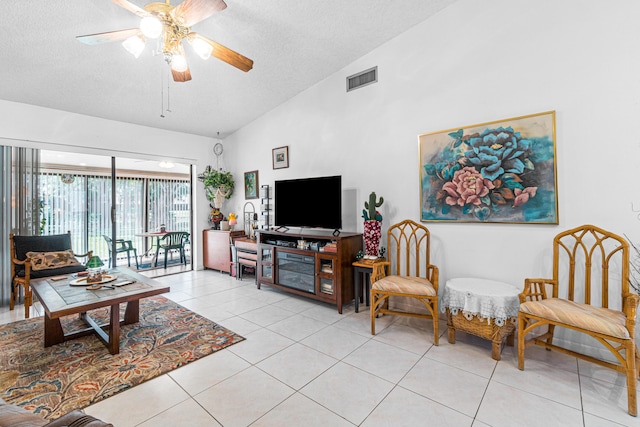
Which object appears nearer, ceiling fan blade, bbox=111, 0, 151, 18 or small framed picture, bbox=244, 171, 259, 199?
ceiling fan blade, bbox=111, 0, 151, 18

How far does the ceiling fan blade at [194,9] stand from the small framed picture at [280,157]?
252 centimetres

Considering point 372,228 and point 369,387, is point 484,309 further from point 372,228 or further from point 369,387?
point 372,228

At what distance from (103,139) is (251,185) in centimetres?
235

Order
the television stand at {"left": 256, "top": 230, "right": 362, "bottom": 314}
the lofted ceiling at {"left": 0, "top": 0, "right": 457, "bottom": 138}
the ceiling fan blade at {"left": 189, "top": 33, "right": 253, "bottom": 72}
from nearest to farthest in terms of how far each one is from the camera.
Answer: the ceiling fan blade at {"left": 189, "top": 33, "right": 253, "bottom": 72} → the lofted ceiling at {"left": 0, "top": 0, "right": 457, "bottom": 138} → the television stand at {"left": 256, "top": 230, "right": 362, "bottom": 314}

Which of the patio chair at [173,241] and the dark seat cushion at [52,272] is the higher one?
the patio chair at [173,241]

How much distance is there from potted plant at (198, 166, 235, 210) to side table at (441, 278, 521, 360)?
432cm

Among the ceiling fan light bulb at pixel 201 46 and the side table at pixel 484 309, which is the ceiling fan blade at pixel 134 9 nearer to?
the ceiling fan light bulb at pixel 201 46

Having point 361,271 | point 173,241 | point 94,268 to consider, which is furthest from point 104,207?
point 361,271

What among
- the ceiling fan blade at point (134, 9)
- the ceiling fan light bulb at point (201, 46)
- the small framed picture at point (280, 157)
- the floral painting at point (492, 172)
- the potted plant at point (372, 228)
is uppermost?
the ceiling fan blade at point (134, 9)

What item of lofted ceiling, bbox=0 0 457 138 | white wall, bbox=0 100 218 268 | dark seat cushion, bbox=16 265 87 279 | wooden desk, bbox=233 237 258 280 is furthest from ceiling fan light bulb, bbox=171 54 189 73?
dark seat cushion, bbox=16 265 87 279

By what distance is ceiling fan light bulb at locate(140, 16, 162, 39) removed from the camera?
1904mm

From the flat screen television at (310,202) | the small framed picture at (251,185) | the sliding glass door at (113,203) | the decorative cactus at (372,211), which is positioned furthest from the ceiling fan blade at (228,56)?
the sliding glass door at (113,203)

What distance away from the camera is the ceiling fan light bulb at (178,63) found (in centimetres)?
Answer: 232

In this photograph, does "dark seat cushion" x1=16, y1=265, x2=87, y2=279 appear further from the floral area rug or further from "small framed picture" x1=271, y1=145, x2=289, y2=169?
"small framed picture" x1=271, y1=145, x2=289, y2=169
